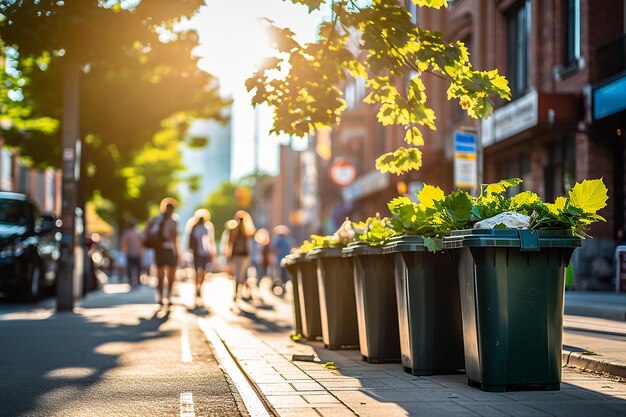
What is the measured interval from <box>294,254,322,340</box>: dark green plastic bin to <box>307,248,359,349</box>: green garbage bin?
35.0 inches

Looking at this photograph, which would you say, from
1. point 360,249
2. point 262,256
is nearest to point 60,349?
point 360,249

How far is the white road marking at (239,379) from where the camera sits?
653 centimetres

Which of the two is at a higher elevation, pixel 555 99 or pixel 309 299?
pixel 555 99

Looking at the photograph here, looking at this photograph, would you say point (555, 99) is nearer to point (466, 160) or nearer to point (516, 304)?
point (466, 160)

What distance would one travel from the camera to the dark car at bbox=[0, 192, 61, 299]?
58.1ft

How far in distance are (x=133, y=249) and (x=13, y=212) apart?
34.3 ft

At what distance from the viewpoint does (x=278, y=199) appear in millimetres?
102188

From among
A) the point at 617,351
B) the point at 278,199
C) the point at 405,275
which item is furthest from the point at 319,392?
the point at 278,199

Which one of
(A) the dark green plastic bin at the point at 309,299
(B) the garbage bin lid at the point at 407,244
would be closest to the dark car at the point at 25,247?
(A) the dark green plastic bin at the point at 309,299

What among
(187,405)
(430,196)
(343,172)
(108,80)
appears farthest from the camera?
(343,172)

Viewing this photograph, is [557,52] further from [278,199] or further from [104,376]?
[278,199]

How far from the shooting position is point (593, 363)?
28.3ft

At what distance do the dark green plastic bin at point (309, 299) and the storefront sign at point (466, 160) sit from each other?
4739 millimetres

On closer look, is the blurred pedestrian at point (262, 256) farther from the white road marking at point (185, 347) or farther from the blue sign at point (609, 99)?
the white road marking at point (185, 347)
